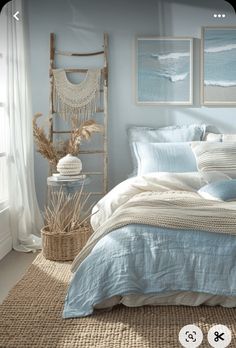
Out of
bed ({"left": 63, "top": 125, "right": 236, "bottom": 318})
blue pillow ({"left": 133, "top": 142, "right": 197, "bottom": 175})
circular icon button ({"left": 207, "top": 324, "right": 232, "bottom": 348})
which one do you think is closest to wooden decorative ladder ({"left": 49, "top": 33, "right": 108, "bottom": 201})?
blue pillow ({"left": 133, "top": 142, "right": 197, "bottom": 175})

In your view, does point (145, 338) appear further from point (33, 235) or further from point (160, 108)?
point (160, 108)

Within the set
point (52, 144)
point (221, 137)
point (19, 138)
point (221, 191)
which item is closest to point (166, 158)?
point (221, 137)

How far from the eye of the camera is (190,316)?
7.92 feet

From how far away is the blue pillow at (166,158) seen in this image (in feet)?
13.0

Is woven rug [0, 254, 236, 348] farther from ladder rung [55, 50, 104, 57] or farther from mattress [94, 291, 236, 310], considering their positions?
ladder rung [55, 50, 104, 57]

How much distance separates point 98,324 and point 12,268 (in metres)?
1.28

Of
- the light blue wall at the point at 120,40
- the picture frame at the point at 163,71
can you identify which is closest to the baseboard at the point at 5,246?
the light blue wall at the point at 120,40

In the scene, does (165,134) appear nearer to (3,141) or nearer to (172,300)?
(3,141)

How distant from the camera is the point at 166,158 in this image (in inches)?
158

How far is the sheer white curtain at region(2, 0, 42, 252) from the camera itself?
3812 mm

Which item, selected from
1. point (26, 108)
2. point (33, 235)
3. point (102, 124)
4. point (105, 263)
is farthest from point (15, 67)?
point (105, 263)

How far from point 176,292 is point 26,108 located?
2.31m

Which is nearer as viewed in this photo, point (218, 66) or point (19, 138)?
point (19, 138)

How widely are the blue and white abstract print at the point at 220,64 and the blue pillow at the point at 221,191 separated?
5.21 feet
